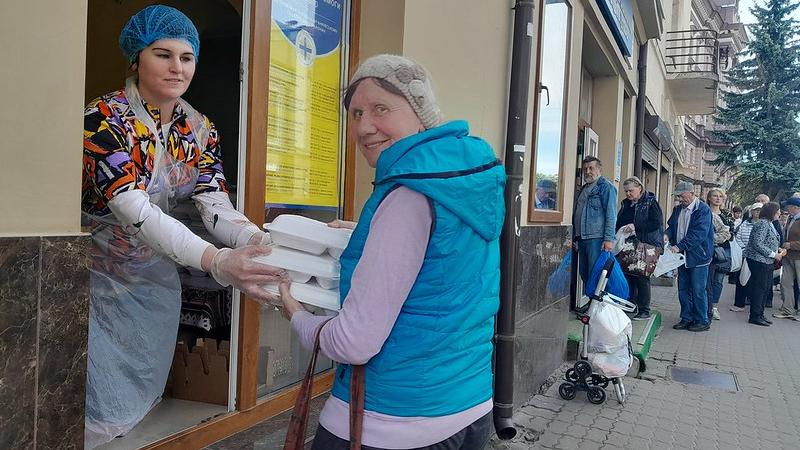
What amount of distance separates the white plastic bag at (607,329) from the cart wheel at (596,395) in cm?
40

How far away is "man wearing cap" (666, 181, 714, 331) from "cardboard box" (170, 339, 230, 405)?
7.54 m

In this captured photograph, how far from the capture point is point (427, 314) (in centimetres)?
145

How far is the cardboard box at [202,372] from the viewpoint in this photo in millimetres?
2992

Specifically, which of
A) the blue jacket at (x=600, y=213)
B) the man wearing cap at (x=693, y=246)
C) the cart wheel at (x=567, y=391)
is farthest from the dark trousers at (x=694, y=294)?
the cart wheel at (x=567, y=391)

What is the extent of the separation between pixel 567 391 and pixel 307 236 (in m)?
4.27

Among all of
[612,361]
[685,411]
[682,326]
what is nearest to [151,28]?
[612,361]

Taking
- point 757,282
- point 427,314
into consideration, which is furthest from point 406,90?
point 757,282

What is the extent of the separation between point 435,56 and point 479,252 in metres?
2.54

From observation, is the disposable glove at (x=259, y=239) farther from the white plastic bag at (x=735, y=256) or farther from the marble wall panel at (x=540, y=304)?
the white plastic bag at (x=735, y=256)

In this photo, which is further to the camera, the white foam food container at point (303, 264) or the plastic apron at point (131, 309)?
the plastic apron at point (131, 309)

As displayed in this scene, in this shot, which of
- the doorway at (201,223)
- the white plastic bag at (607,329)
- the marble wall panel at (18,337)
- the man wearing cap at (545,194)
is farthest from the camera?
the man wearing cap at (545,194)

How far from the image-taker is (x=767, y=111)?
2950 centimetres

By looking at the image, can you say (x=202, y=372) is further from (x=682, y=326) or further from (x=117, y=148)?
(x=682, y=326)

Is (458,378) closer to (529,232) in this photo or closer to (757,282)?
(529,232)
